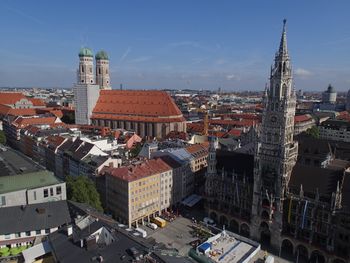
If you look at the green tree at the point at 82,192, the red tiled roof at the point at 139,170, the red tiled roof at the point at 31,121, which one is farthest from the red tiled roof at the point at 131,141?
the green tree at the point at 82,192

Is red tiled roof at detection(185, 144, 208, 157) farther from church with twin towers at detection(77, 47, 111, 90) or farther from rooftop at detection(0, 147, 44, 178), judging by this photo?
church with twin towers at detection(77, 47, 111, 90)

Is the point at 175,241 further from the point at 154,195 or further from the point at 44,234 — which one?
the point at 44,234

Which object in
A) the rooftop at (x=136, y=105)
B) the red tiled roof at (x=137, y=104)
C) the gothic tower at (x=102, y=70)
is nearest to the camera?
the rooftop at (x=136, y=105)

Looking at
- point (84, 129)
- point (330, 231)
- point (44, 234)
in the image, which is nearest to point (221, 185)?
point (330, 231)

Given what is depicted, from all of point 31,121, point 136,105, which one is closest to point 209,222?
point 136,105

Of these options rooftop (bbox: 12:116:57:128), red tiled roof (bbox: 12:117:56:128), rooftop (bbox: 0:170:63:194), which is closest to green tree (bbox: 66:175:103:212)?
rooftop (bbox: 0:170:63:194)

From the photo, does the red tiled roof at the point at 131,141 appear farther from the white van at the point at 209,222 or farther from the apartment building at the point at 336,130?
the apartment building at the point at 336,130

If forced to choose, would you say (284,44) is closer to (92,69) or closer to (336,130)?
(336,130)
